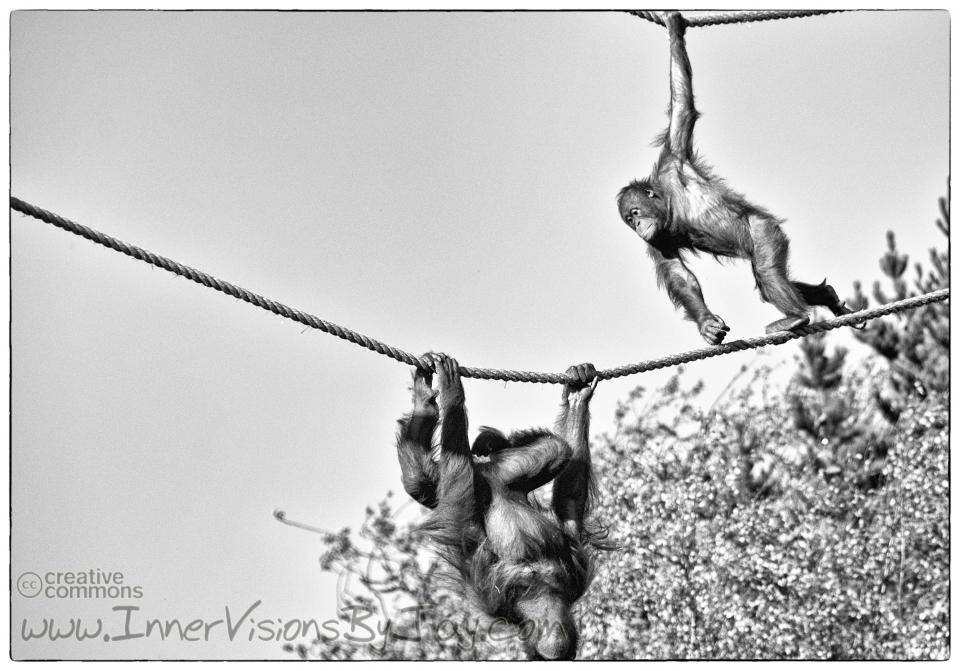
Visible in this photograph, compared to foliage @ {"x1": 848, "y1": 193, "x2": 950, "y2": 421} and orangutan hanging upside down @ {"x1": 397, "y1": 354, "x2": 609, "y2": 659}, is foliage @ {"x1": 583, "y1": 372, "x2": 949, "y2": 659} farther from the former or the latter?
orangutan hanging upside down @ {"x1": 397, "y1": 354, "x2": 609, "y2": 659}

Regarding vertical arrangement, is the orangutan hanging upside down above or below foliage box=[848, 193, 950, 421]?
below

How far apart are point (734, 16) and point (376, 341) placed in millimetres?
2969

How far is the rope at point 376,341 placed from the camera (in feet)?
19.7

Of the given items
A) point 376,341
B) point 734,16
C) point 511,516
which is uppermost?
point 734,16

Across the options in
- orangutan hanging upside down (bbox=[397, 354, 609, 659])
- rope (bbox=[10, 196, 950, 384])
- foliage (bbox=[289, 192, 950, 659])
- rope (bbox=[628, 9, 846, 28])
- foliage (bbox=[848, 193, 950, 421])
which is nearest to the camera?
rope (bbox=[10, 196, 950, 384])

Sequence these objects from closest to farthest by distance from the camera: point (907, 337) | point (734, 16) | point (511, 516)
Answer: point (511, 516) < point (734, 16) < point (907, 337)

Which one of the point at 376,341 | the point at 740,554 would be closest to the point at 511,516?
the point at 376,341

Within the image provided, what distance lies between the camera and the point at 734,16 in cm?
745

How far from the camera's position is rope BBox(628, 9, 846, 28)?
7426 millimetres

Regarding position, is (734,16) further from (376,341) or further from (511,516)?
(511,516)

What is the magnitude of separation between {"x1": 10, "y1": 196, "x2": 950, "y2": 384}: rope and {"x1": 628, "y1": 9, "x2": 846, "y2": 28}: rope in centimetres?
184

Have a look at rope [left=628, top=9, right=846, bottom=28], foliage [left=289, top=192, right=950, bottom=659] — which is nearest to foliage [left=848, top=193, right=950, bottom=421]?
foliage [left=289, top=192, right=950, bottom=659]

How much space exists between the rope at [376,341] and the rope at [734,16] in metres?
1.84
